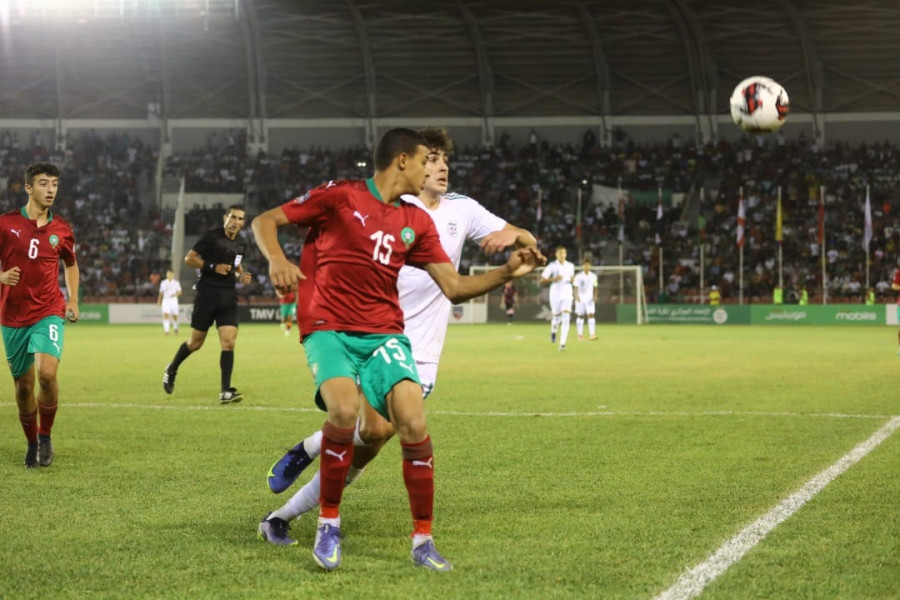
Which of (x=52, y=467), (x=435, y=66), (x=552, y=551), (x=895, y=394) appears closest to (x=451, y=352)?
(x=895, y=394)

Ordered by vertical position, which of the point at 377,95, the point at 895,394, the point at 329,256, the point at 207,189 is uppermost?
the point at 377,95

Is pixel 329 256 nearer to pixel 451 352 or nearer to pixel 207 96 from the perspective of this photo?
pixel 451 352

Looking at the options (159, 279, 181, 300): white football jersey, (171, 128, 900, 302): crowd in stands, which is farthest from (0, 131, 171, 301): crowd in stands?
(159, 279, 181, 300): white football jersey

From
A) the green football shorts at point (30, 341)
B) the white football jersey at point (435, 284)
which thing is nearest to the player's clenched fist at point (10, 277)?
the green football shorts at point (30, 341)

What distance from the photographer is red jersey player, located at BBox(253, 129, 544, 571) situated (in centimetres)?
562

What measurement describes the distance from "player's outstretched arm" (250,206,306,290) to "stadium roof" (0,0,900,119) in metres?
46.0

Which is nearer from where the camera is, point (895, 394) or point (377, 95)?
point (895, 394)

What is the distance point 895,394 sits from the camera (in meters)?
15.2

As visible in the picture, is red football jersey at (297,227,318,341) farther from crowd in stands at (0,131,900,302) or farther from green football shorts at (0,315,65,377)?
crowd in stands at (0,131,900,302)

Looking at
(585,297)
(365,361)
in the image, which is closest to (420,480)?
(365,361)

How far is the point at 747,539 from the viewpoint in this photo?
20.1 feet

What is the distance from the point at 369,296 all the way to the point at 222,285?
9.19 m

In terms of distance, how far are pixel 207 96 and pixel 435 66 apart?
12243mm

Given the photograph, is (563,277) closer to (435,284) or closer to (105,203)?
(435,284)
